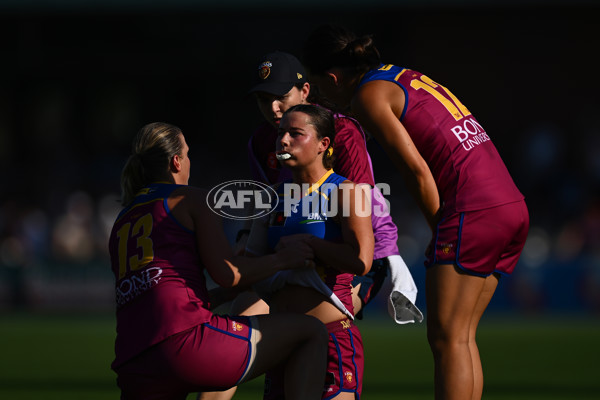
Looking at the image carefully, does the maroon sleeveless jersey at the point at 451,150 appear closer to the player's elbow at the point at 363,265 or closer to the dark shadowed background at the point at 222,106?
the player's elbow at the point at 363,265

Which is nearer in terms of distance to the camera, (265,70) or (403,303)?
(403,303)

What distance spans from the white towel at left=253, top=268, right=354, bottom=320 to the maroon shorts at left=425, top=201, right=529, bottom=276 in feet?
1.65

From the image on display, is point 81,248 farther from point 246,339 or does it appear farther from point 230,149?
point 246,339

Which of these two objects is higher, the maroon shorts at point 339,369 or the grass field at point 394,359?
the maroon shorts at point 339,369

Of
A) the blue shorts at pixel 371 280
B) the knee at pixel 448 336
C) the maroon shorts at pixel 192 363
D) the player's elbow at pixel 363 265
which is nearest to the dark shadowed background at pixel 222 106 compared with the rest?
the blue shorts at pixel 371 280

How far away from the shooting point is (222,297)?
15.6 ft

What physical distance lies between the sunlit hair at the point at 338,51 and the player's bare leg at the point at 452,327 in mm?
1143

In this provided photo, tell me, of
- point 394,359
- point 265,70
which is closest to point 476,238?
point 265,70

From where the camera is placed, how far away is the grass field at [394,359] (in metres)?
7.88

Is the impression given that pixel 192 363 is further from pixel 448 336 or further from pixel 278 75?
pixel 278 75

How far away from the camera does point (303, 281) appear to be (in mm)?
4402

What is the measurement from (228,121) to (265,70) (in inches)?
767

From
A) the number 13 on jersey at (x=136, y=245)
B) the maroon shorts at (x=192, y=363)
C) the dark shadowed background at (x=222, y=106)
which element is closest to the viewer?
the maroon shorts at (x=192, y=363)

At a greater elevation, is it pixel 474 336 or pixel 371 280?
pixel 371 280
